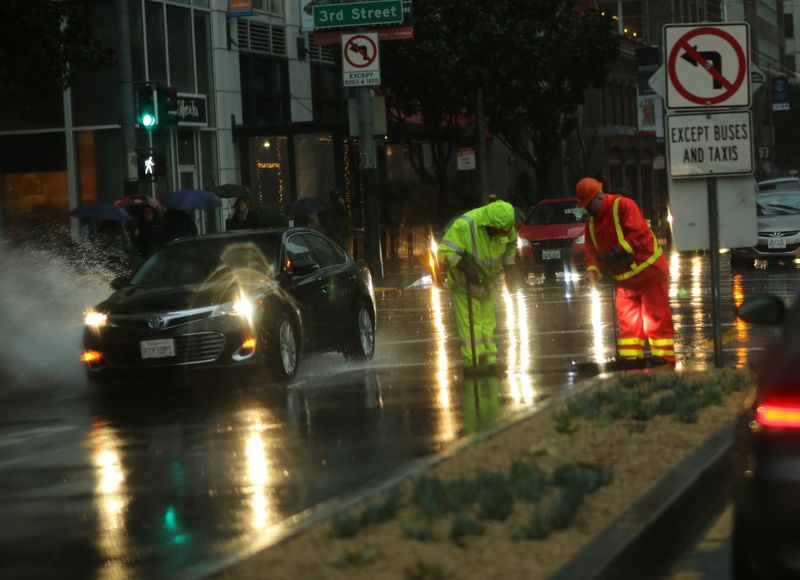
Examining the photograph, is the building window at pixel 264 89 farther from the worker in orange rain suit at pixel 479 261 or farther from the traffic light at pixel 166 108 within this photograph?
the worker in orange rain suit at pixel 479 261

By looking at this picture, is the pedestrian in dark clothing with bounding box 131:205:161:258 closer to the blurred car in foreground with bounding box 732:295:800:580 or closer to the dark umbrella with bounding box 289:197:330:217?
the dark umbrella with bounding box 289:197:330:217

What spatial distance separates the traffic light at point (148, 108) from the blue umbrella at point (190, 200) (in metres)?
5.57

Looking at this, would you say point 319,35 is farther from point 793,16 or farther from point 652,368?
point 793,16

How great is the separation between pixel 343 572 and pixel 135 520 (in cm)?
238

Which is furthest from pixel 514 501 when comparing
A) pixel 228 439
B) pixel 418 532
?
pixel 228 439

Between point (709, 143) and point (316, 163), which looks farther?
point (316, 163)

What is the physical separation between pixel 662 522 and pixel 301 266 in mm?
8791

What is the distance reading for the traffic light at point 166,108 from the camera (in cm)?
2519

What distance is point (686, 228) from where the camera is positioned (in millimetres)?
13133

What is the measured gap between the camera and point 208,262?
1590 cm

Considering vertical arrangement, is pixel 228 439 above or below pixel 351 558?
below

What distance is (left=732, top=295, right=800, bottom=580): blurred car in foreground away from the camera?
5367 millimetres

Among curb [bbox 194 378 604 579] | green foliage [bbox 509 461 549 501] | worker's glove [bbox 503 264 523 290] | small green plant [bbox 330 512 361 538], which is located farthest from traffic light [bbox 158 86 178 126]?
small green plant [bbox 330 512 361 538]

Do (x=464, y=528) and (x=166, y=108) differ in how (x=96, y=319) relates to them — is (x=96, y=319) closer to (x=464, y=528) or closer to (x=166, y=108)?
(x=464, y=528)
